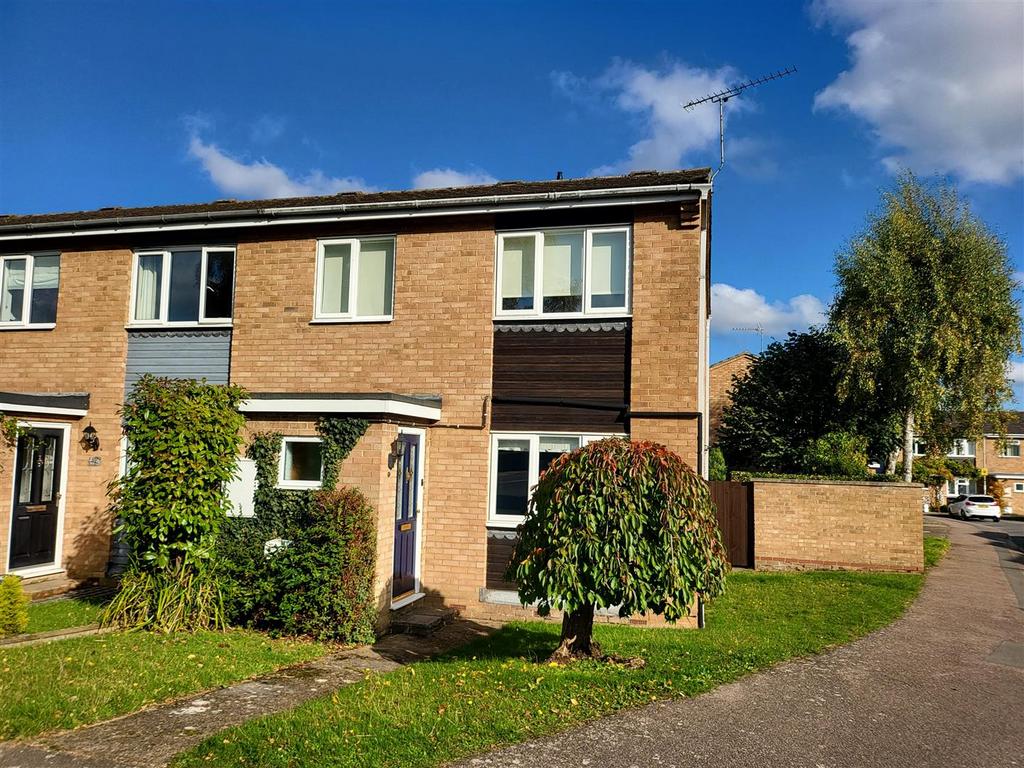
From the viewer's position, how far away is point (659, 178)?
1011 centimetres

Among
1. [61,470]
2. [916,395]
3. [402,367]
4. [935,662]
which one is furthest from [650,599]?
[916,395]

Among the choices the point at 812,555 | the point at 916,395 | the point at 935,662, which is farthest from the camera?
the point at 916,395

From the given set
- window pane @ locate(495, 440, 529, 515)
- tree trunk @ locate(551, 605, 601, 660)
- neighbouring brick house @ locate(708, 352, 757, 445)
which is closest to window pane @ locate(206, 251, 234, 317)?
window pane @ locate(495, 440, 529, 515)

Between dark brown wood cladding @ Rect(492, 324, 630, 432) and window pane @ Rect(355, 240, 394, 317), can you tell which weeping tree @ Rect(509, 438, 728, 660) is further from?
window pane @ Rect(355, 240, 394, 317)

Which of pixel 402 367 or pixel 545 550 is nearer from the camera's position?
pixel 545 550

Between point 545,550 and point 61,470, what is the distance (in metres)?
8.41

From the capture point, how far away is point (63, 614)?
8.99 metres

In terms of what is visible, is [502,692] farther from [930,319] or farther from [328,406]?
[930,319]

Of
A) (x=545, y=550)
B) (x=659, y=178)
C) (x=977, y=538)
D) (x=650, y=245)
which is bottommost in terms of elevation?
(x=977, y=538)

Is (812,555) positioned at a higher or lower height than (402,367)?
lower

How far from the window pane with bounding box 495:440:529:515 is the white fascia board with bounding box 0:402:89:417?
6582 millimetres

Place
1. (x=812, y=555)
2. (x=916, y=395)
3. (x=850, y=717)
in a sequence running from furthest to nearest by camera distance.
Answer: (x=916, y=395), (x=812, y=555), (x=850, y=717)

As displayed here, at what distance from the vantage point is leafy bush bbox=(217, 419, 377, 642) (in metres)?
8.13

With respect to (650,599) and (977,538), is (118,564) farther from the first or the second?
(977,538)
